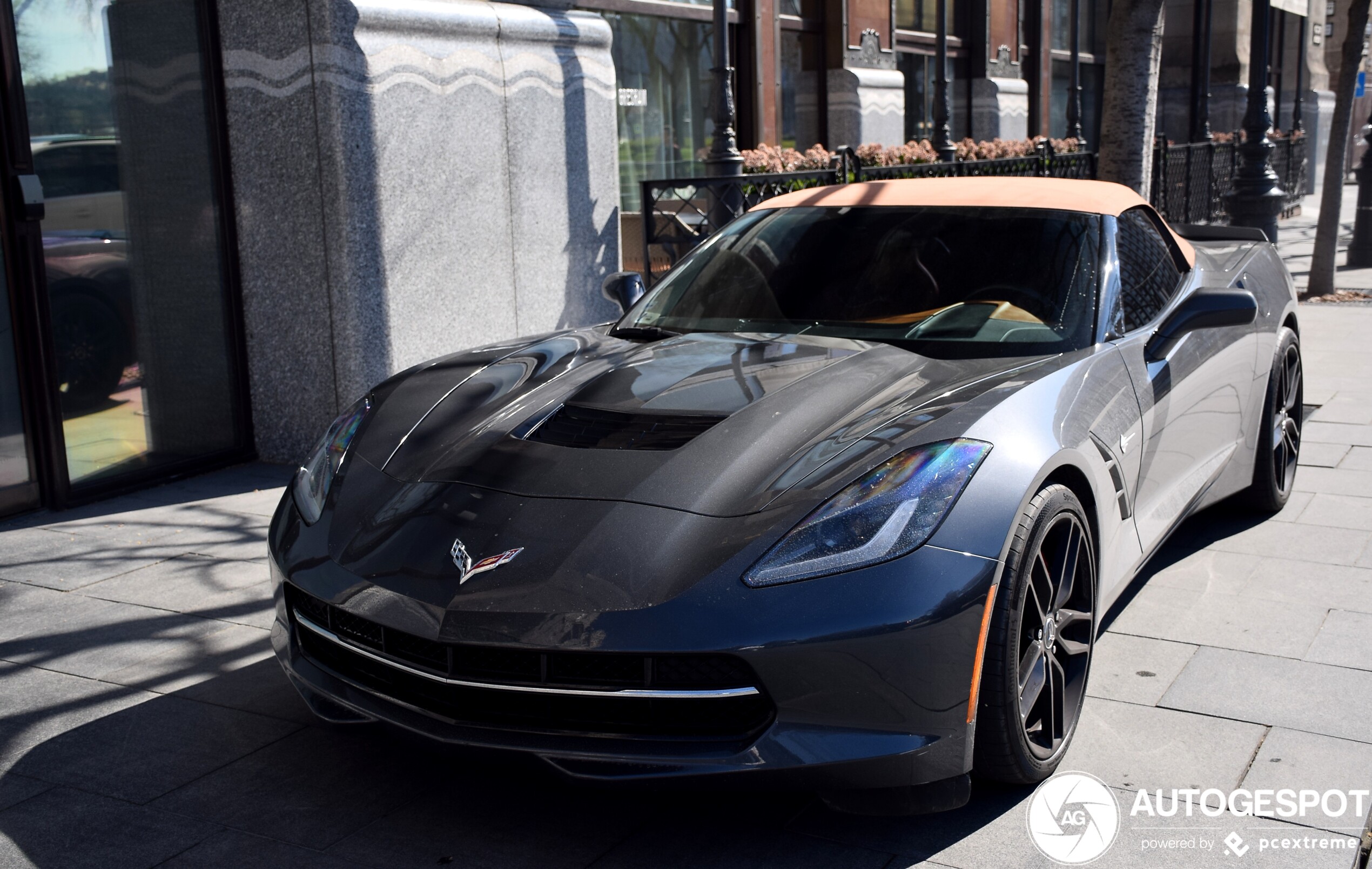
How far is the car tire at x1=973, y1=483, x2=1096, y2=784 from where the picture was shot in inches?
113

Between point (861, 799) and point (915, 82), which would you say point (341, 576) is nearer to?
point (861, 799)

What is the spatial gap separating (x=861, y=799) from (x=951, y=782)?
0.21 m

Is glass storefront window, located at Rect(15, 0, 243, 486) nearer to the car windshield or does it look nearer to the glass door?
the glass door

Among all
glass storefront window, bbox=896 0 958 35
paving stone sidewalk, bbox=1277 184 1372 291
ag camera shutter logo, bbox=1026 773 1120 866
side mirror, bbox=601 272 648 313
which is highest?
glass storefront window, bbox=896 0 958 35

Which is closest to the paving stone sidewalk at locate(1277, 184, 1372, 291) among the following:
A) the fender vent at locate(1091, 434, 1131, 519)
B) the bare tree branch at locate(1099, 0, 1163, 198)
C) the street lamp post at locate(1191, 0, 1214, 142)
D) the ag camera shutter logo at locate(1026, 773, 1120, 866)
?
the street lamp post at locate(1191, 0, 1214, 142)

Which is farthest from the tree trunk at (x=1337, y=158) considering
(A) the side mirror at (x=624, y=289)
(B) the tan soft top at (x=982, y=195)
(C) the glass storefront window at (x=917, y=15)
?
(A) the side mirror at (x=624, y=289)

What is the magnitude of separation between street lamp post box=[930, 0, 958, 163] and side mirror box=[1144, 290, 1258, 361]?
1165 cm

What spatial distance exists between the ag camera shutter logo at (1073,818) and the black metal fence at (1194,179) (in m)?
15.6

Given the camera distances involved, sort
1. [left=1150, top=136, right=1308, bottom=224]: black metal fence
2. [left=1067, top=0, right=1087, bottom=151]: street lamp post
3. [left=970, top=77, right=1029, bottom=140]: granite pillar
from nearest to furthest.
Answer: [left=1150, top=136, right=1308, bottom=224]: black metal fence, [left=970, top=77, right=1029, bottom=140]: granite pillar, [left=1067, top=0, right=1087, bottom=151]: street lamp post

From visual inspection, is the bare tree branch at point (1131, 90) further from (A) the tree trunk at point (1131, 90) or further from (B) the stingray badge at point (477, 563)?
(B) the stingray badge at point (477, 563)

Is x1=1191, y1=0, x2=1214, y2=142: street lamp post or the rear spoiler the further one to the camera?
x1=1191, y1=0, x2=1214, y2=142: street lamp post

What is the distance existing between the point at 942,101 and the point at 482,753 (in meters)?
14.6

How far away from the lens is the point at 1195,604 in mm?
4512

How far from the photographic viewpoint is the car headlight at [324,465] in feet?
11.3
